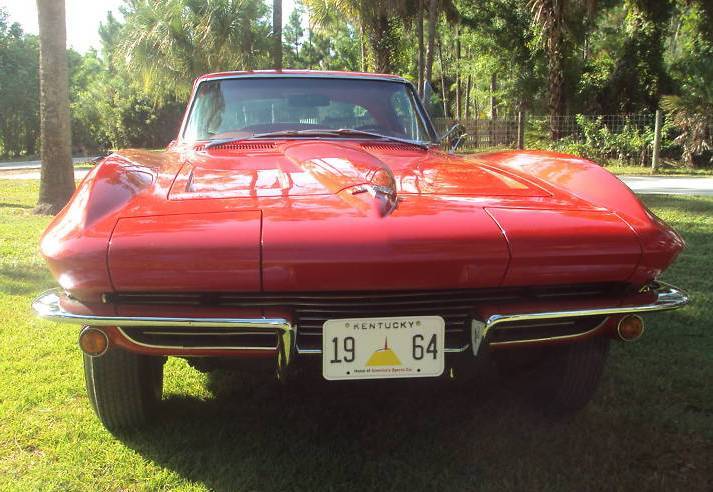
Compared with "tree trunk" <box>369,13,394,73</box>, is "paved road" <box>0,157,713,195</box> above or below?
below

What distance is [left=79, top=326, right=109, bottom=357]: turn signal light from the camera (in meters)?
1.83

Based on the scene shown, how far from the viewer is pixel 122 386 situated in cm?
212

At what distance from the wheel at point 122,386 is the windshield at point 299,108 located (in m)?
1.30

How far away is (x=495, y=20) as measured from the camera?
2298 cm

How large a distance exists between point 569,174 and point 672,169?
13136 millimetres

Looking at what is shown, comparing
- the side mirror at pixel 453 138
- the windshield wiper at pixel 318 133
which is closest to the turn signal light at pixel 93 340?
the windshield wiper at pixel 318 133

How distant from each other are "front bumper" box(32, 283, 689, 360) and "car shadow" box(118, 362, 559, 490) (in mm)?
461

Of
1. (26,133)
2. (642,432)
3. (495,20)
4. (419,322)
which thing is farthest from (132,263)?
(26,133)

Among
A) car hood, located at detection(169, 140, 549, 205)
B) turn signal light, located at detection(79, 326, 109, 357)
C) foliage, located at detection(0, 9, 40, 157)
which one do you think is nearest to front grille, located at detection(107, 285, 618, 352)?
turn signal light, located at detection(79, 326, 109, 357)

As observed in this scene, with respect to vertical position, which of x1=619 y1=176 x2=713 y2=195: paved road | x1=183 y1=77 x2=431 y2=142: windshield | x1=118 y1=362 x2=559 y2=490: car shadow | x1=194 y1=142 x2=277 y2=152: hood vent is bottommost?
x1=118 y1=362 x2=559 y2=490: car shadow

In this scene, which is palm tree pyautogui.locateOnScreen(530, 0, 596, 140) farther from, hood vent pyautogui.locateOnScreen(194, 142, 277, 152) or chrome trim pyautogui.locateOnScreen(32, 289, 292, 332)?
chrome trim pyautogui.locateOnScreen(32, 289, 292, 332)

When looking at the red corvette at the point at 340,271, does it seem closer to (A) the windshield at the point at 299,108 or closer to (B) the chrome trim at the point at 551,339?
(B) the chrome trim at the point at 551,339

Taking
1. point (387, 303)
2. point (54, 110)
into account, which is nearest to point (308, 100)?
point (387, 303)

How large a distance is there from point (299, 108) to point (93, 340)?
1.76m
